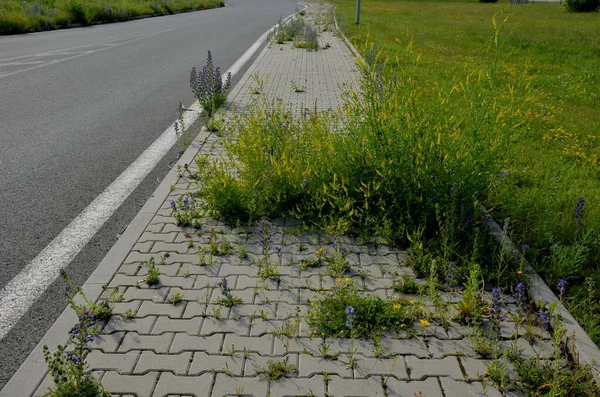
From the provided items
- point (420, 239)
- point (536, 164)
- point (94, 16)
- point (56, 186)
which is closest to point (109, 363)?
point (420, 239)

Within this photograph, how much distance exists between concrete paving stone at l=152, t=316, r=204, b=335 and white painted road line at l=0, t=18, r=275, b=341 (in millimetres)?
927

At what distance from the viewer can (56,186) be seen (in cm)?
549

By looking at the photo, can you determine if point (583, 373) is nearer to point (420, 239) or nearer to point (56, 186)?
point (420, 239)

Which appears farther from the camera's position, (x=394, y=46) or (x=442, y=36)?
(x=442, y=36)

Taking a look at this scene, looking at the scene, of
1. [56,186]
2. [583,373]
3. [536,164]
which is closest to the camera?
[583,373]

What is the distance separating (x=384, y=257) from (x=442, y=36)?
1786 cm

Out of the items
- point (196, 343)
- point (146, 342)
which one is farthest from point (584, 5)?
point (146, 342)

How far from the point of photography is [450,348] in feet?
10.5

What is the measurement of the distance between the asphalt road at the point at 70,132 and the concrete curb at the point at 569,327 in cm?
317

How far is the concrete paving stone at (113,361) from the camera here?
9.76 ft

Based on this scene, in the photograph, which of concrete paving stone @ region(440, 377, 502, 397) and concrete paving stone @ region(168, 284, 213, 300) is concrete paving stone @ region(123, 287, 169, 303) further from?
concrete paving stone @ region(440, 377, 502, 397)

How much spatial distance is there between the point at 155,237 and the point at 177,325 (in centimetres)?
128

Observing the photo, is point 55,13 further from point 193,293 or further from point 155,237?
point 193,293

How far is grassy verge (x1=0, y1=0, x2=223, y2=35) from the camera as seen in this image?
1884 centimetres
